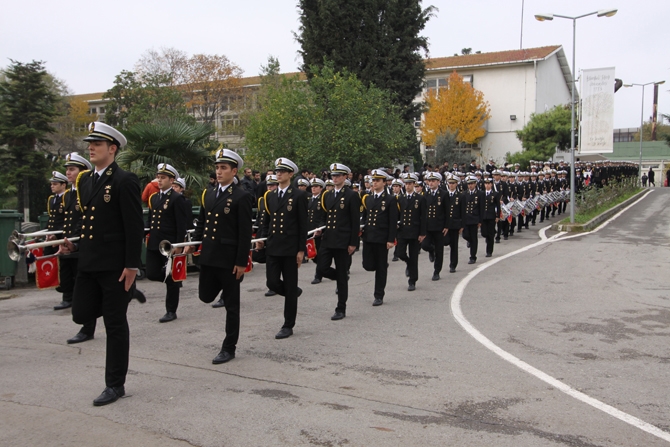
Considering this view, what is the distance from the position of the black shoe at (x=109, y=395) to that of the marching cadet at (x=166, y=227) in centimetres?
308

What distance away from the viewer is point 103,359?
6355 mm

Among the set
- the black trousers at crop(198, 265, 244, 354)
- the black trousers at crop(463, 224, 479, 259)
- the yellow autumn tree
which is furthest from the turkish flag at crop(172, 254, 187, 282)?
the yellow autumn tree

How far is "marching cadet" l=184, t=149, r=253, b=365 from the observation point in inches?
249

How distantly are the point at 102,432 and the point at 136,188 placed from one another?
2.00 metres

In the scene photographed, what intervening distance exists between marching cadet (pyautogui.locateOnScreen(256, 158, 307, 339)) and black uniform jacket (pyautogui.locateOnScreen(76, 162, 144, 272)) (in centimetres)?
235

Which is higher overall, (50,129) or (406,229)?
(50,129)

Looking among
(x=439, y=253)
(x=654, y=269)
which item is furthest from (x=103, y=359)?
(x=654, y=269)

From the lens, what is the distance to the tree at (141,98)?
41669 mm

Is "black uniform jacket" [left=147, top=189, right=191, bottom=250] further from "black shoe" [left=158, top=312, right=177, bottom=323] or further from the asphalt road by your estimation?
the asphalt road

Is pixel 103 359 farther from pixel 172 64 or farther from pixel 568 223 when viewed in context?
pixel 172 64

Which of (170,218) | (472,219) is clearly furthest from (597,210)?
(170,218)

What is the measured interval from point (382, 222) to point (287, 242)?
2663 mm

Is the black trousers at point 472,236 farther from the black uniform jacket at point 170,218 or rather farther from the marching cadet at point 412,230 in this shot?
the black uniform jacket at point 170,218

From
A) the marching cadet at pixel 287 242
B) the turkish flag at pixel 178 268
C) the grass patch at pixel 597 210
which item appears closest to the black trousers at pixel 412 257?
the marching cadet at pixel 287 242
